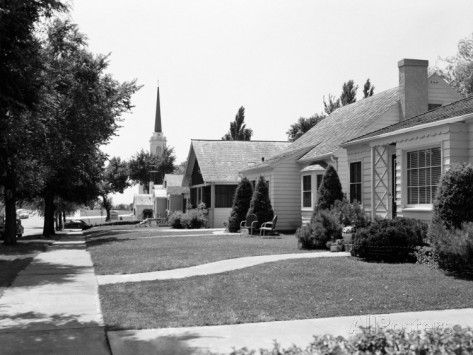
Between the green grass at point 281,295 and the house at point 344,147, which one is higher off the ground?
the house at point 344,147

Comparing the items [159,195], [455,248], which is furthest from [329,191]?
[159,195]

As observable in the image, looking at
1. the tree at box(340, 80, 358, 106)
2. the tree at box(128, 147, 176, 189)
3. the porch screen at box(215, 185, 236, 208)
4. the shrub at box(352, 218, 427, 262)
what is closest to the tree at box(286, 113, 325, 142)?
the tree at box(340, 80, 358, 106)

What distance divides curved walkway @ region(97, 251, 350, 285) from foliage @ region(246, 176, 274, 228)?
1078cm

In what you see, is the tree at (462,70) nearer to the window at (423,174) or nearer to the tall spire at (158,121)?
the window at (423,174)

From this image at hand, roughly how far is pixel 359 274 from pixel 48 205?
31623mm

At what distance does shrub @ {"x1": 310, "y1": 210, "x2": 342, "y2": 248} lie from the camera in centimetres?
1670

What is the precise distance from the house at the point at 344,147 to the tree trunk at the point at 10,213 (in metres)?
12.4

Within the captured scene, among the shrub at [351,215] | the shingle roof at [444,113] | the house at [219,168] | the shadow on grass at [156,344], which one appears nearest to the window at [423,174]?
the shingle roof at [444,113]

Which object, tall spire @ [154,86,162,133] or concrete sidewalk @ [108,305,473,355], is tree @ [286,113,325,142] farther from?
tall spire @ [154,86,162,133]

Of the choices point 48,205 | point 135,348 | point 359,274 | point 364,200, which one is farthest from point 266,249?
point 48,205

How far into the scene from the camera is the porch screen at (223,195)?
37.3 meters

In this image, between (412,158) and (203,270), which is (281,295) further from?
(412,158)

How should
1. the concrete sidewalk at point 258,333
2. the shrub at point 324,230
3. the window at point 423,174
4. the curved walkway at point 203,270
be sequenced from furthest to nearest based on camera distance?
the shrub at point 324,230 < the window at point 423,174 < the curved walkway at point 203,270 < the concrete sidewalk at point 258,333

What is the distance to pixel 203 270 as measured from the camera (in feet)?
41.6
